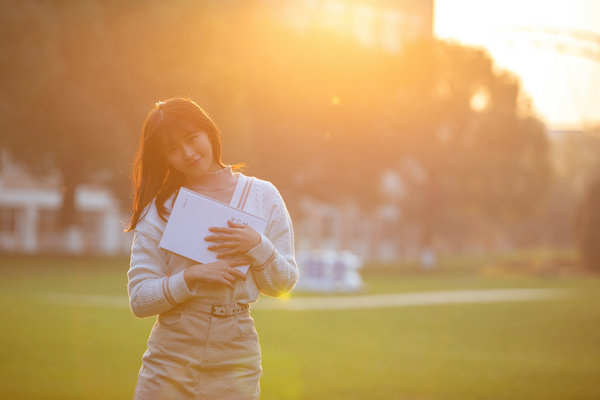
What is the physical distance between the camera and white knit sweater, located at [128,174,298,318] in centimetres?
285

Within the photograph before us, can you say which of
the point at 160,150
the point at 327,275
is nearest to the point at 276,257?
the point at 160,150

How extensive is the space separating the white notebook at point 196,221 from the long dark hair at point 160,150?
0.14 metres

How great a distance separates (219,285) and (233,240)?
188 millimetres

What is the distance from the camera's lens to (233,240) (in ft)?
9.31

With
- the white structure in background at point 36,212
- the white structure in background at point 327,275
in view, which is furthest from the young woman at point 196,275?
the white structure in background at point 36,212

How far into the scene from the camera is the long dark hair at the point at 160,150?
2934 mm

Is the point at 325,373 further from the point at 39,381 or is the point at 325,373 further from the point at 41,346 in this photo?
the point at 41,346

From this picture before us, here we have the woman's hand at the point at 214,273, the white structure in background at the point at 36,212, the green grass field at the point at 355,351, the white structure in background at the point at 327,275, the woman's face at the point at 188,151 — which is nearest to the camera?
the woman's hand at the point at 214,273

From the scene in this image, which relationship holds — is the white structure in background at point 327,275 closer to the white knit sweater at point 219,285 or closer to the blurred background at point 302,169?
the blurred background at point 302,169

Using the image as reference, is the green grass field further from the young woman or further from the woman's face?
the woman's face

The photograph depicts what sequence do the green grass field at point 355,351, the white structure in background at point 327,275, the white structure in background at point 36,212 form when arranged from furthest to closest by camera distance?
the white structure in background at point 36,212 → the white structure in background at point 327,275 → the green grass field at point 355,351

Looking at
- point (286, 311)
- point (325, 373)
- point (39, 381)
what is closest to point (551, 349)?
point (325, 373)

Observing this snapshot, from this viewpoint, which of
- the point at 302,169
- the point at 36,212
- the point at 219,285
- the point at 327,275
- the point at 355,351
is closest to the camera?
the point at 219,285

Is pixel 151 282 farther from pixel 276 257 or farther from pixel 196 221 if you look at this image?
pixel 276 257
